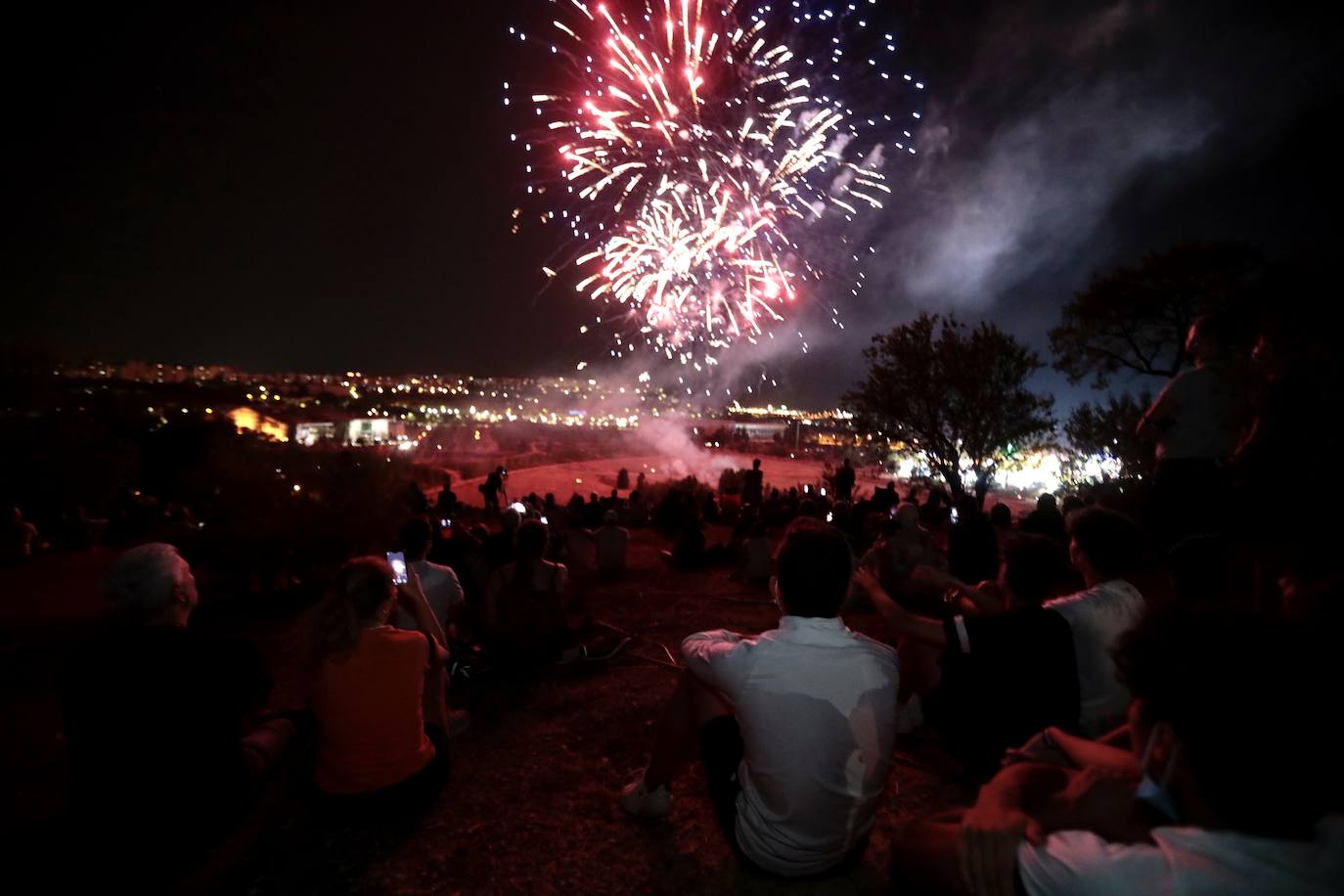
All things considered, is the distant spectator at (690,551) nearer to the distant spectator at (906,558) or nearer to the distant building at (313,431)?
the distant spectator at (906,558)

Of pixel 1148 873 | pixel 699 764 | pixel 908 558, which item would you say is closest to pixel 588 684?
pixel 699 764

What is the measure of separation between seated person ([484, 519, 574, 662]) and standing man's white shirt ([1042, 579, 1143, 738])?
394 cm

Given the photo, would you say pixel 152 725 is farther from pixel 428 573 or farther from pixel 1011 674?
pixel 1011 674

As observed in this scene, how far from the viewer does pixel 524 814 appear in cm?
364

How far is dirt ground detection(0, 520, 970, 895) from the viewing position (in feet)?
10.2

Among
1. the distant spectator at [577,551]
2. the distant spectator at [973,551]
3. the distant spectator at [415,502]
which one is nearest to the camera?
the distant spectator at [973,551]

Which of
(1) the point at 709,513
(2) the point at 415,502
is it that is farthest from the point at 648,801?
(1) the point at 709,513

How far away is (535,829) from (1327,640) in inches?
133

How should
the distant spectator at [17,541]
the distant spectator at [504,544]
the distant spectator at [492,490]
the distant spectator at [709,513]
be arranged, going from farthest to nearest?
the distant spectator at [492,490] < the distant spectator at [709,513] < the distant spectator at [17,541] < the distant spectator at [504,544]

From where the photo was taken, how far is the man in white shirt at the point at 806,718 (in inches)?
96.7

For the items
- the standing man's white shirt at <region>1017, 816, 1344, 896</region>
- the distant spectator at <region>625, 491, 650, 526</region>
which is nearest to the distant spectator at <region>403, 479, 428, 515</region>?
the distant spectator at <region>625, 491, 650, 526</region>

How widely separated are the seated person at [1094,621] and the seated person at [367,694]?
7.50ft

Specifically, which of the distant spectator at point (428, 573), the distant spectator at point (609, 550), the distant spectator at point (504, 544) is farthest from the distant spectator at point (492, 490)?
the distant spectator at point (428, 573)

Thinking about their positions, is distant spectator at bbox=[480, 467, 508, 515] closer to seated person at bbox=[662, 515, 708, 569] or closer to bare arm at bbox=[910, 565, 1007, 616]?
seated person at bbox=[662, 515, 708, 569]
